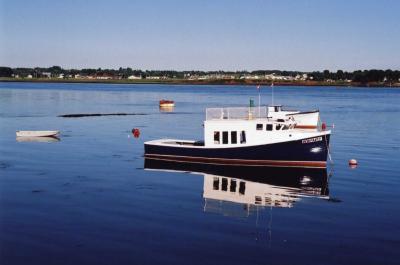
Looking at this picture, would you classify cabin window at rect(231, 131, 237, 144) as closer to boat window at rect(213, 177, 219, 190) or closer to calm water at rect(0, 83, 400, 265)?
calm water at rect(0, 83, 400, 265)

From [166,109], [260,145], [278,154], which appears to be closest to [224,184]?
[260,145]

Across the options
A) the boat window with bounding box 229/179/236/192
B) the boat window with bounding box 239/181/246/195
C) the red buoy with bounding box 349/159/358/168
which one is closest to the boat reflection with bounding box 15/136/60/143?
the boat window with bounding box 229/179/236/192

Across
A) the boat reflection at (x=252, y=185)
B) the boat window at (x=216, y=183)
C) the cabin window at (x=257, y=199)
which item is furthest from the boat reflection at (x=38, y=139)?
the cabin window at (x=257, y=199)

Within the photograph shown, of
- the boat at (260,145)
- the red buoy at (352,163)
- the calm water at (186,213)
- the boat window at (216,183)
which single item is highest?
the boat at (260,145)

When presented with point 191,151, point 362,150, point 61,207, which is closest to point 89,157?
point 191,151

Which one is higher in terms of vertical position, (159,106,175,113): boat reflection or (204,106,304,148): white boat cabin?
(204,106,304,148): white boat cabin

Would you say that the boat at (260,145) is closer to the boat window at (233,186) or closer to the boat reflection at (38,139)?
the boat window at (233,186)

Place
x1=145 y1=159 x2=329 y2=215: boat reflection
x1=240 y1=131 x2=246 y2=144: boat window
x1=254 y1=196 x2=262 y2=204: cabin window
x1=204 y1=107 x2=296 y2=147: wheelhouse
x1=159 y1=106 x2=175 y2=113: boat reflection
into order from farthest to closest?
1. x1=159 y1=106 x2=175 y2=113: boat reflection
2. x1=240 y1=131 x2=246 y2=144: boat window
3. x1=204 y1=107 x2=296 y2=147: wheelhouse
4. x1=254 y1=196 x2=262 y2=204: cabin window
5. x1=145 y1=159 x2=329 y2=215: boat reflection

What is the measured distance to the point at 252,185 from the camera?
1353 inches

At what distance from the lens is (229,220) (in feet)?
82.8

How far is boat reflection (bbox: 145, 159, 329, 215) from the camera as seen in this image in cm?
2933

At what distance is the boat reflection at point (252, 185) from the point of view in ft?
96.2

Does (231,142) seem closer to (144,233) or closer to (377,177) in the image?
(377,177)

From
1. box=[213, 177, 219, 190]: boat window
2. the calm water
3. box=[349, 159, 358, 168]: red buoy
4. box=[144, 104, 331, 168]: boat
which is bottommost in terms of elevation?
box=[213, 177, 219, 190]: boat window
